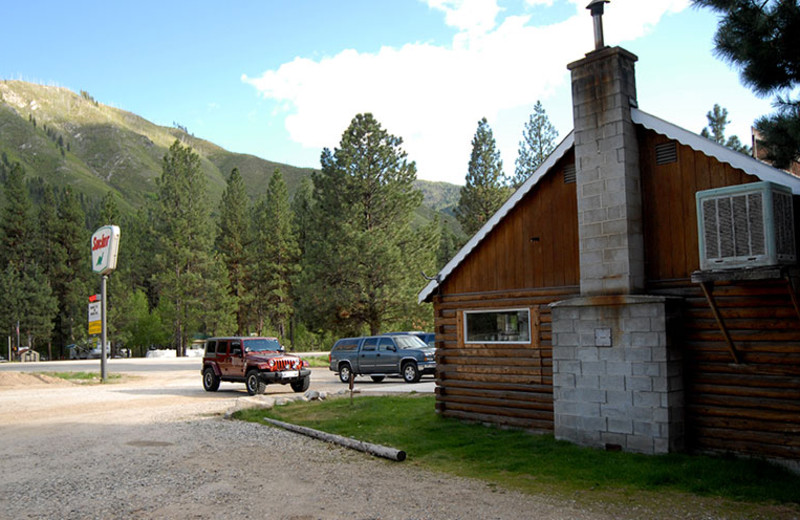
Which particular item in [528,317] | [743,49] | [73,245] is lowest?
[528,317]

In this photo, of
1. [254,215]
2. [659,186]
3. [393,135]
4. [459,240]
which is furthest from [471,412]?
[254,215]

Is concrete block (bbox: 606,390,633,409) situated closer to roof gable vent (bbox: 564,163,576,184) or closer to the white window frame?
the white window frame

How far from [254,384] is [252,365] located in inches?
24.1

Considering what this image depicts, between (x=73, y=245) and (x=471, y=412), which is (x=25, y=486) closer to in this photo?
(x=471, y=412)

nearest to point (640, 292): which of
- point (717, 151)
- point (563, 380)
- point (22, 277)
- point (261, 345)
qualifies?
point (563, 380)

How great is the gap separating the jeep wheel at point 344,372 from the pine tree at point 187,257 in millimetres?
39443

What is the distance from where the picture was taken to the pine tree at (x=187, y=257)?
61.1 meters

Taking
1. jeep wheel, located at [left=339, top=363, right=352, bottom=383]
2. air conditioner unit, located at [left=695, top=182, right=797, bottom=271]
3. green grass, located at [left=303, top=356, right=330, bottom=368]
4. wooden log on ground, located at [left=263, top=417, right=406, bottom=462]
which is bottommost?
green grass, located at [left=303, top=356, right=330, bottom=368]

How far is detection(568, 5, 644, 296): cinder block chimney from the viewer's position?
919 cm

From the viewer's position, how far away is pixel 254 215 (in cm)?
7025

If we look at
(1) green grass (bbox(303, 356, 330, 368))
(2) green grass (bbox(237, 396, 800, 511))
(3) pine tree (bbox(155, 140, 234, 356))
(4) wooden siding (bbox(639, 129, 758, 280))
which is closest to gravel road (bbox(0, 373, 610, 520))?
(2) green grass (bbox(237, 396, 800, 511))

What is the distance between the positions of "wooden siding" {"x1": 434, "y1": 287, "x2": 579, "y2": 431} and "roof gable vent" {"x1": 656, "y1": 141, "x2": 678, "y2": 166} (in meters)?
2.38

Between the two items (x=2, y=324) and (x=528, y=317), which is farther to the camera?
(x=2, y=324)

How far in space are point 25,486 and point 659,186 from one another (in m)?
9.94
